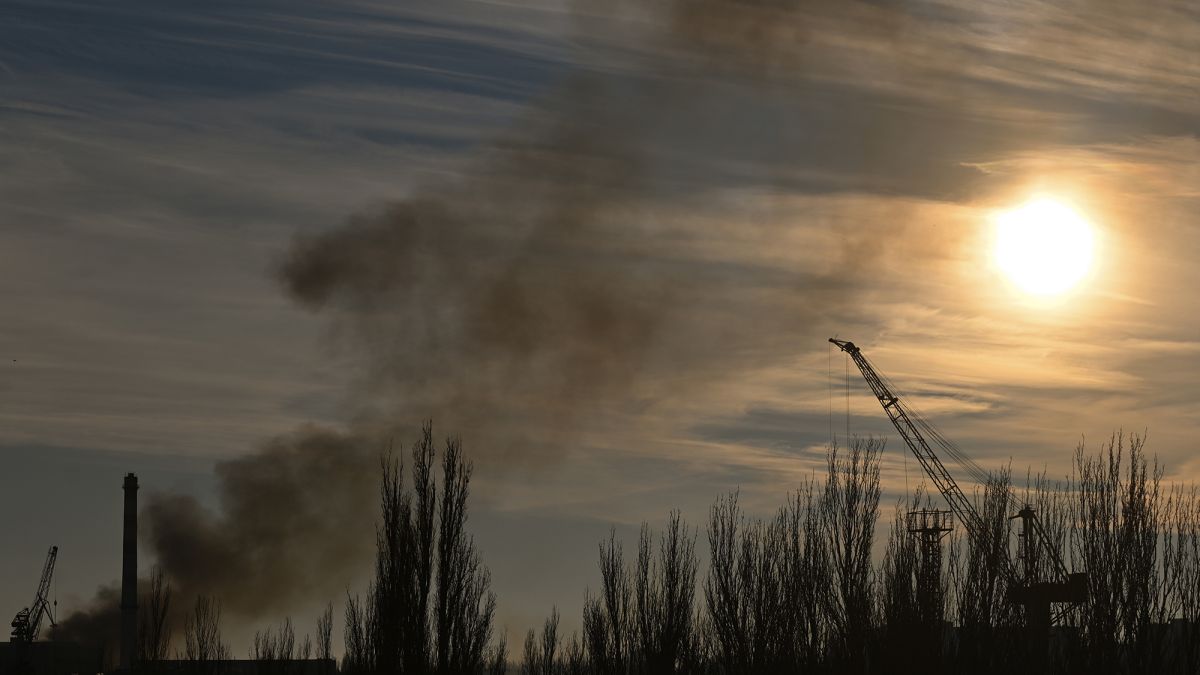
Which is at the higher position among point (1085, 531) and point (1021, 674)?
point (1085, 531)

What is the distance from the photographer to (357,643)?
44.1m

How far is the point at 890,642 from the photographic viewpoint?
31.4m

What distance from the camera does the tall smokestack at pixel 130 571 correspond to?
78438 mm

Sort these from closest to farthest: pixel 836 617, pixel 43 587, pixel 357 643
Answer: pixel 836 617
pixel 357 643
pixel 43 587

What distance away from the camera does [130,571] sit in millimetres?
78500

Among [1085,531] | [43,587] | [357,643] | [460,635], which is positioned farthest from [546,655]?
[43,587]

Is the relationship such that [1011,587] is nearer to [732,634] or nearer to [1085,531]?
[1085,531]

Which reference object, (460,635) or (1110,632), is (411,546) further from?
(1110,632)

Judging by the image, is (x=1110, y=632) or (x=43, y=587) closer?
(x=1110, y=632)

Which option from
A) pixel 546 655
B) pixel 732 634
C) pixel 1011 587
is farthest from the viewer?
pixel 546 655

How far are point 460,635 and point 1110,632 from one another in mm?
17299

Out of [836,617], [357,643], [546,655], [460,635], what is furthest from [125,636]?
[836,617]

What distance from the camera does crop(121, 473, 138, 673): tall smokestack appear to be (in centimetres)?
7844

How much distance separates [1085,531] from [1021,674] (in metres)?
2.93
